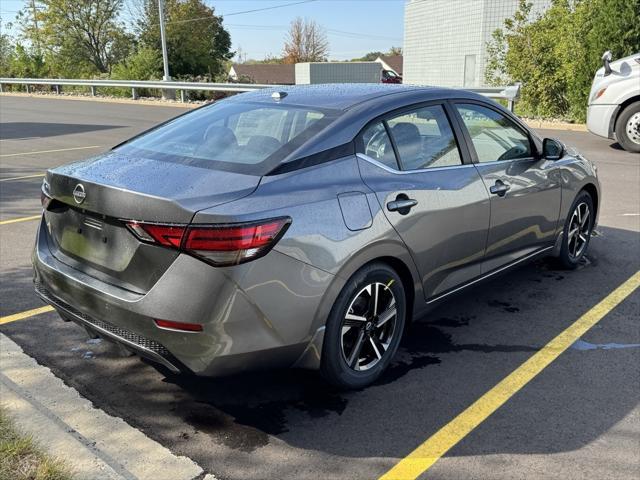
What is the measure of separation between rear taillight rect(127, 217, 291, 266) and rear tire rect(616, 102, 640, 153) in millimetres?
10238

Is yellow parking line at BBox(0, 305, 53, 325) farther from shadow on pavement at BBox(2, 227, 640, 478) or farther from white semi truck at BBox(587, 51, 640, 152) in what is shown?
white semi truck at BBox(587, 51, 640, 152)

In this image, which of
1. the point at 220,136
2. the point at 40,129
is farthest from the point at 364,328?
the point at 40,129

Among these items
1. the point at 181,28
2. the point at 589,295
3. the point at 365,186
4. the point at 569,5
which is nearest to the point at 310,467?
the point at 365,186

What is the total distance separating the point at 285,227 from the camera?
2.79 metres

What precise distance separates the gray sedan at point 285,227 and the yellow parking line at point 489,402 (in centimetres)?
55

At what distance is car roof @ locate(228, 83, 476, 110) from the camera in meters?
3.64

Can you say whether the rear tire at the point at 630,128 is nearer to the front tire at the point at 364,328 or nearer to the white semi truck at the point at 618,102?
the white semi truck at the point at 618,102

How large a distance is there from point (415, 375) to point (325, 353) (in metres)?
0.74

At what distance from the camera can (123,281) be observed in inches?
114

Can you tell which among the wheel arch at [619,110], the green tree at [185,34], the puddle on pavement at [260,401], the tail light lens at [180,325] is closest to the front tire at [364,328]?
the puddle on pavement at [260,401]

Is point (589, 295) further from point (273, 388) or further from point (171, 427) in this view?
Answer: point (171, 427)

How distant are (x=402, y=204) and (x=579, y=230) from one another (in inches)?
106

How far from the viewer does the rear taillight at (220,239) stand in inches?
104

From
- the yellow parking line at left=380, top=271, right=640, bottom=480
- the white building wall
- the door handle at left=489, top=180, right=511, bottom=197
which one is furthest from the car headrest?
the white building wall
